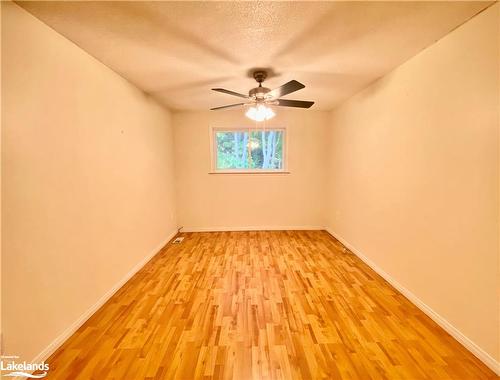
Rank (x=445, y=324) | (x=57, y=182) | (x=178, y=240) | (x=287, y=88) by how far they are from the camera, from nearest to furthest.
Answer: (x=57, y=182)
(x=445, y=324)
(x=287, y=88)
(x=178, y=240)

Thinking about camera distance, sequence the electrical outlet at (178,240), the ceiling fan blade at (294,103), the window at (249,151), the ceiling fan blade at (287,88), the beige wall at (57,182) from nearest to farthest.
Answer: the beige wall at (57,182) < the ceiling fan blade at (287,88) < the ceiling fan blade at (294,103) < the electrical outlet at (178,240) < the window at (249,151)

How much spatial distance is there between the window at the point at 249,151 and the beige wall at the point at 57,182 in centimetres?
199

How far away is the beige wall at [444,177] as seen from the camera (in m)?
1.57

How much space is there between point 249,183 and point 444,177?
3.14 meters

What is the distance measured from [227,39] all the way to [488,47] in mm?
1747

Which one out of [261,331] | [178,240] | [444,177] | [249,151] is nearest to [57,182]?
[261,331]

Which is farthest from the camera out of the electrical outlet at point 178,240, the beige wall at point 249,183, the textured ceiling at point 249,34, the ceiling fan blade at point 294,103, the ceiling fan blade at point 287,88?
the beige wall at point 249,183

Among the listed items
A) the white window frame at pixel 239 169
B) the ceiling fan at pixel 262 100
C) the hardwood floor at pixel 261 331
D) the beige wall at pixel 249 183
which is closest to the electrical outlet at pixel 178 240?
the beige wall at pixel 249 183

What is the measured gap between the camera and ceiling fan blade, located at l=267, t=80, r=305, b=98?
212 cm

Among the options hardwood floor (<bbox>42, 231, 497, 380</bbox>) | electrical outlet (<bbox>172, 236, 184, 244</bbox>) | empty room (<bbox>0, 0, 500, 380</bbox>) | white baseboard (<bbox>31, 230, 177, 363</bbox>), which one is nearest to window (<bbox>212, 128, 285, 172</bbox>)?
electrical outlet (<bbox>172, 236, 184, 244</bbox>)

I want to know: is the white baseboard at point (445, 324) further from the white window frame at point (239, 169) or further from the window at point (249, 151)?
the window at point (249, 151)

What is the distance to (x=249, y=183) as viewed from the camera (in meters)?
4.64

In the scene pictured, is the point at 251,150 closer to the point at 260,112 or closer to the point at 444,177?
the point at 260,112

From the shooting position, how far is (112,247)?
2.48 m
